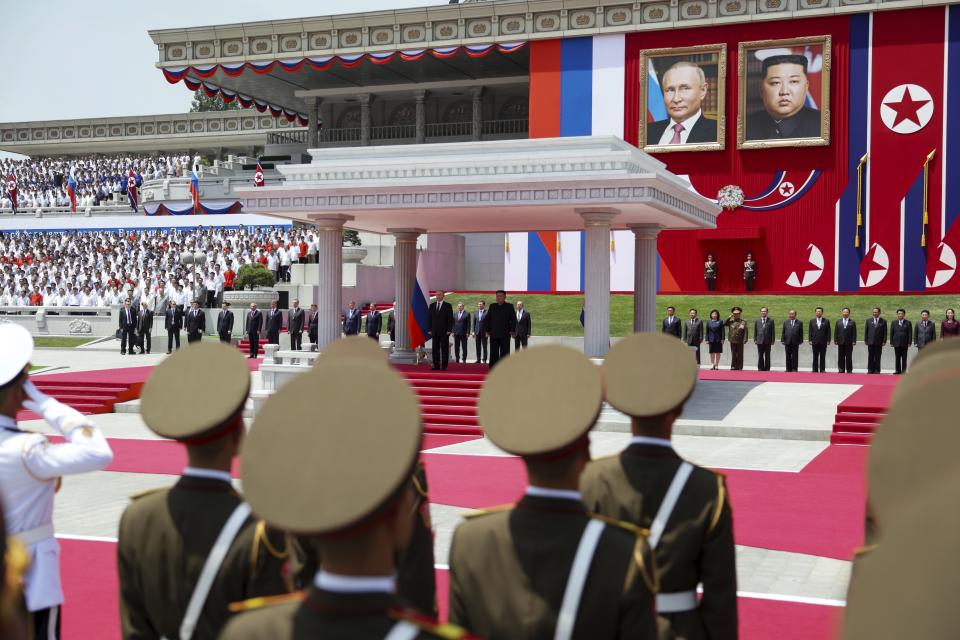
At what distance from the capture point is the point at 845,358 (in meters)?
22.8

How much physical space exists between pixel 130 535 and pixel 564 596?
53.8 inches

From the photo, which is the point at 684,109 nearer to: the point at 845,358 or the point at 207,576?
the point at 845,358

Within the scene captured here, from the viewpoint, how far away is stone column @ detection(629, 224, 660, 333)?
19312 millimetres

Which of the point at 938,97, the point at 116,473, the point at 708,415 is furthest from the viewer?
the point at 938,97

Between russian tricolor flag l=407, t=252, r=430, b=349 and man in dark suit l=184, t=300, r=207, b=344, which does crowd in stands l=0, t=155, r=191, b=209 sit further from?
russian tricolor flag l=407, t=252, r=430, b=349

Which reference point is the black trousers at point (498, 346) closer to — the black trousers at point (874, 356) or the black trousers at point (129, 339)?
the black trousers at point (874, 356)

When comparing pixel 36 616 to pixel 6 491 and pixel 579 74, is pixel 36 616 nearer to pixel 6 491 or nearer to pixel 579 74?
pixel 6 491

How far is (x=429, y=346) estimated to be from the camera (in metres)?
25.4

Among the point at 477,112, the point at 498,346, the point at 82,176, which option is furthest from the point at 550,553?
the point at 82,176

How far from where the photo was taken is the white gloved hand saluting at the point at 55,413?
11.6 ft

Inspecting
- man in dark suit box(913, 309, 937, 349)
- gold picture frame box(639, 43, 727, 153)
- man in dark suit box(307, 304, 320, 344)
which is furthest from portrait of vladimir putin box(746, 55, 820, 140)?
man in dark suit box(307, 304, 320, 344)

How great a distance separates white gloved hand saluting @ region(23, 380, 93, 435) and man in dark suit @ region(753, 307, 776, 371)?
20956 mm

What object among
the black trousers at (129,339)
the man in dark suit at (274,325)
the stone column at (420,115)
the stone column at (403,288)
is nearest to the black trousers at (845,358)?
the stone column at (403,288)

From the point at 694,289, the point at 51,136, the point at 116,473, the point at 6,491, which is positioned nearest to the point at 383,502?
the point at 6,491
